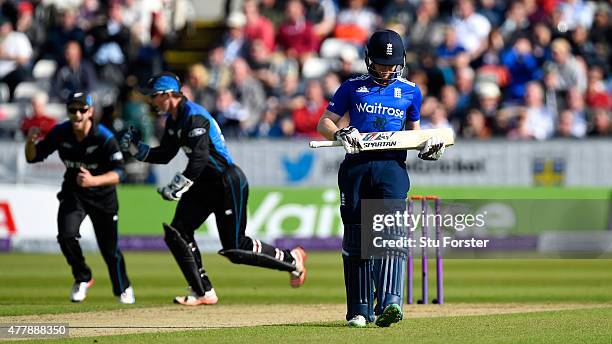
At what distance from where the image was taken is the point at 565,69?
24.3 m

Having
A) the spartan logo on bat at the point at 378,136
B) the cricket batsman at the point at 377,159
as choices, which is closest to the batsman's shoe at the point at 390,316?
the cricket batsman at the point at 377,159

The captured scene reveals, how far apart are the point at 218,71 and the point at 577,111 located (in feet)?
22.0

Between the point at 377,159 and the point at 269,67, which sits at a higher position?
the point at 377,159

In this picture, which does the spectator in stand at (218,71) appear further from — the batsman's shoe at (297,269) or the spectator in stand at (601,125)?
the batsman's shoe at (297,269)

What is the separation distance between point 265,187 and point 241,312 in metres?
9.01

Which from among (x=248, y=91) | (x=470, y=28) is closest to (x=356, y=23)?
(x=470, y=28)

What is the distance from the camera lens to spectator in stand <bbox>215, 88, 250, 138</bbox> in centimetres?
2370

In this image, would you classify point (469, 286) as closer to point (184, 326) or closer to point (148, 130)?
point (184, 326)

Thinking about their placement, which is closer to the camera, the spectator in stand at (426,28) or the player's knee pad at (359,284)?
the player's knee pad at (359,284)

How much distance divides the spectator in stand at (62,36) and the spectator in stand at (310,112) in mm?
5438

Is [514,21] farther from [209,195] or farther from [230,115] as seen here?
[209,195]

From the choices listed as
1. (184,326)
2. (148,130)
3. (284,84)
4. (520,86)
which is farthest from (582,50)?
(184,326)

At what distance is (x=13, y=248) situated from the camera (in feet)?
71.8

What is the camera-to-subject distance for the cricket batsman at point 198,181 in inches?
529
